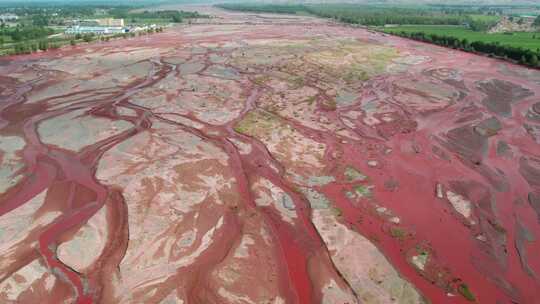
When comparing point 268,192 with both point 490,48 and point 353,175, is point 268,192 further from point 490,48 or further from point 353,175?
point 490,48

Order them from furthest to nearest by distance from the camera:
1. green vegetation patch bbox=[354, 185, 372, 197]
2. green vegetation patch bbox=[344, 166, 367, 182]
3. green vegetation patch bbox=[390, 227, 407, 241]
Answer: green vegetation patch bbox=[344, 166, 367, 182] < green vegetation patch bbox=[354, 185, 372, 197] < green vegetation patch bbox=[390, 227, 407, 241]

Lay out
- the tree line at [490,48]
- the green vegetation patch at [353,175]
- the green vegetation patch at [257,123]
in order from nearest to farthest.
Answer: the green vegetation patch at [353,175] < the green vegetation patch at [257,123] < the tree line at [490,48]

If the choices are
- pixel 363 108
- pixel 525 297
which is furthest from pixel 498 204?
pixel 363 108

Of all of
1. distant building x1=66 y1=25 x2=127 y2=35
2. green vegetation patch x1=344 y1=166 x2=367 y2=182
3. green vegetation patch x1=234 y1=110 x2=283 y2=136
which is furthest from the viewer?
distant building x1=66 y1=25 x2=127 y2=35

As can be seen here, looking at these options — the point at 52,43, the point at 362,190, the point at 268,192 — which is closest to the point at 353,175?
the point at 362,190

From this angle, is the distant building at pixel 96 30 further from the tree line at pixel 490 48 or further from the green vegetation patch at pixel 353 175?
the green vegetation patch at pixel 353 175

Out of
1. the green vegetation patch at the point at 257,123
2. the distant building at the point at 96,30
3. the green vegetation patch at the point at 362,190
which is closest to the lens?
the green vegetation patch at the point at 362,190

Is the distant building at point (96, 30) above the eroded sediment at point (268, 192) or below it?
above

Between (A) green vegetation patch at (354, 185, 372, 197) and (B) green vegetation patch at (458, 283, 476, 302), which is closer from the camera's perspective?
(B) green vegetation patch at (458, 283, 476, 302)

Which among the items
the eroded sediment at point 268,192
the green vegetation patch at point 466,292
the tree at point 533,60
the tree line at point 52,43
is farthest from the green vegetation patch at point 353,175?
the tree line at point 52,43

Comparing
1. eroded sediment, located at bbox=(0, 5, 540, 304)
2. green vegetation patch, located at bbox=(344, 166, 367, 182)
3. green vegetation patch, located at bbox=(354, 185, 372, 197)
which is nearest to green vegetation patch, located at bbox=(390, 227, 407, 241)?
eroded sediment, located at bbox=(0, 5, 540, 304)

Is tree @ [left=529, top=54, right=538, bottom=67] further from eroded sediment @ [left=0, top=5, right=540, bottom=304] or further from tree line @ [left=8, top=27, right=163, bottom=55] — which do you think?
tree line @ [left=8, top=27, right=163, bottom=55]

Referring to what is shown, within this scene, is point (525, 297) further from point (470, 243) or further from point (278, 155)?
point (278, 155)
